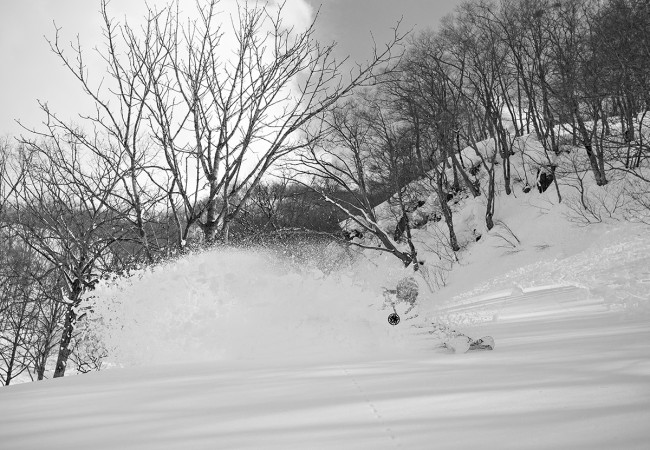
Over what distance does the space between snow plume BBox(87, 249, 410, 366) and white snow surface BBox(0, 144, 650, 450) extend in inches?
0.6

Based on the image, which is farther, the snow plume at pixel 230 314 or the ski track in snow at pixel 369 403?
the snow plume at pixel 230 314

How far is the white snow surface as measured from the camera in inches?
46.5

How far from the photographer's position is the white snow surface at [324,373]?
1181 millimetres

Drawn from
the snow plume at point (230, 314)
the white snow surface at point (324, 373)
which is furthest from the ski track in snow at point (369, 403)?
the snow plume at point (230, 314)

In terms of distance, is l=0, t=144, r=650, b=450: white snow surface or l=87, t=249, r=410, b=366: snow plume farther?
l=87, t=249, r=410, b=366: snow plume

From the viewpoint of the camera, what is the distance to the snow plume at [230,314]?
325cm

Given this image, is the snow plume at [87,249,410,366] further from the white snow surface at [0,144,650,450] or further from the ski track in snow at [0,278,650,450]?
the ski track in snow at [0,278,650,450]

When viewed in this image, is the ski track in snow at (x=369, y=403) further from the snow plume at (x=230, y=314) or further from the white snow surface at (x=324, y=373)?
the snow plume at (x=230, y=314)

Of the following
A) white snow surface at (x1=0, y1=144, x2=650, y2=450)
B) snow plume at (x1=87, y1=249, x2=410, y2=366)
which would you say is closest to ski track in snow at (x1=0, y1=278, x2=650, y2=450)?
white snow surface at (x1=0, y1=144, x2=650, y2=450)

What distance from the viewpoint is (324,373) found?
2010mm

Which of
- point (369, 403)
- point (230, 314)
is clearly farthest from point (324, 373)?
point (230, 314)

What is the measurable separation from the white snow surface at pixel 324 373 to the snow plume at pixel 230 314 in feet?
0.05

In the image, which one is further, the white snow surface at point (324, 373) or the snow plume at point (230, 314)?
the snow plume at point (230, 314)

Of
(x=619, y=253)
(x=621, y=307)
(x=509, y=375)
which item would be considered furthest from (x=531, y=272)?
(x=509, y=375)
